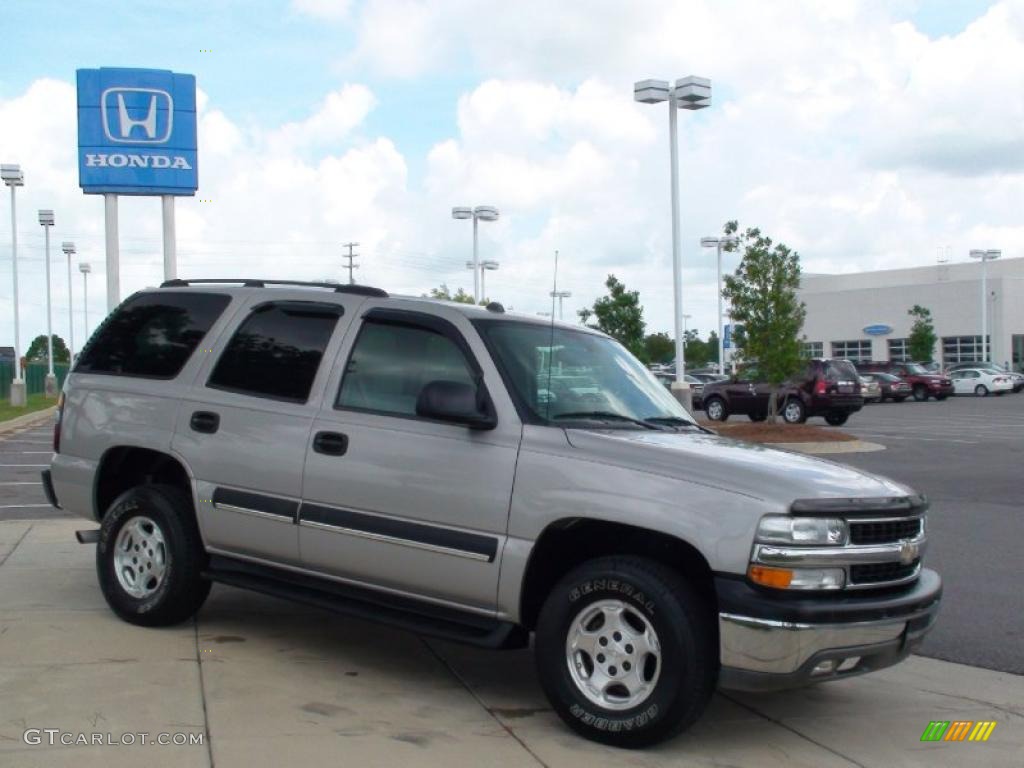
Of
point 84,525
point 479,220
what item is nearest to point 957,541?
point 84,525

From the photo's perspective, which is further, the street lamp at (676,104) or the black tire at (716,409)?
the black tire at (716,409)

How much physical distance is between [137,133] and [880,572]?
484 inches

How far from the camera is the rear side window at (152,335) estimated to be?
7168 mm

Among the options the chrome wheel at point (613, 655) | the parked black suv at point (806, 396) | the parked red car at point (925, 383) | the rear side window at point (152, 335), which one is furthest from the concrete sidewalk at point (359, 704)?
the parked red car at point (925, 383)

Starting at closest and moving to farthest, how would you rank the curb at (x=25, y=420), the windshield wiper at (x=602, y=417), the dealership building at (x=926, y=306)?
1. the windshield wiper at (x=602, y=417)
2. the curb at (x=25, y=420)
3. the dealership building at (x=926, y=306)

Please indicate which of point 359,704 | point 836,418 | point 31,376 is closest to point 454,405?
point 359,704

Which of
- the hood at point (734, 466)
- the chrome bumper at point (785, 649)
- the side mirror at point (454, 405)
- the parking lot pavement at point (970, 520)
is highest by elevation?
the side mirror at point (454, 405)

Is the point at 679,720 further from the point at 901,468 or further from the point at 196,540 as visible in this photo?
the point at 901,468

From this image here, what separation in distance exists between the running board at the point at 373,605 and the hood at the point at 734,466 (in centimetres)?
97

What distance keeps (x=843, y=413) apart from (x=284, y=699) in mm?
27124

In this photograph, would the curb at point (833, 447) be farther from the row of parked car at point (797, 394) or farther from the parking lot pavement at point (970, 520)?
the row of parked car at point (797, 394)

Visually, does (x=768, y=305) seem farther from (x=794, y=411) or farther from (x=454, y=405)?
(x=454, y=405)

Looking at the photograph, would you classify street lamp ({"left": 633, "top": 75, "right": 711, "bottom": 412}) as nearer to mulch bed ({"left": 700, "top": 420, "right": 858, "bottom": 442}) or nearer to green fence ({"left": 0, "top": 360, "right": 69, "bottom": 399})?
mulch bed ({"left": 700, "top": 420, "right": 858, "bottom": 442})

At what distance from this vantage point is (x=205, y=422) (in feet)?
22.0
